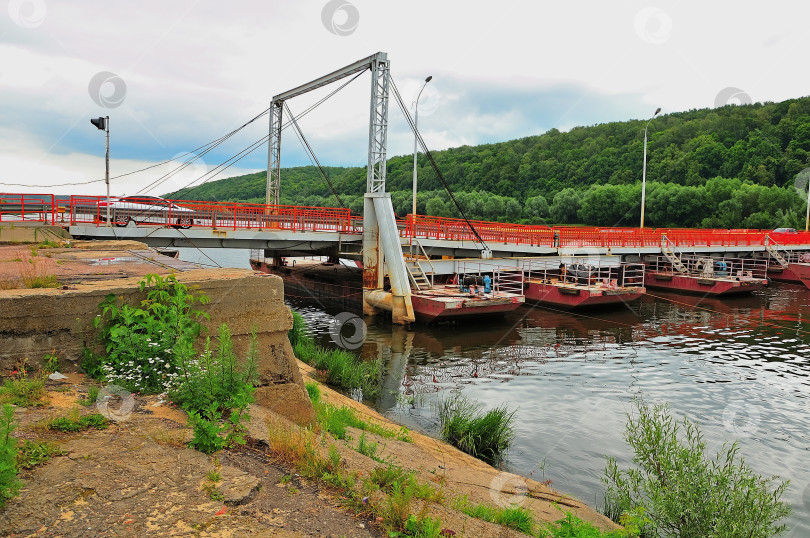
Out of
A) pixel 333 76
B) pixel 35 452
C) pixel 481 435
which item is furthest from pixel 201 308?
pixel 333 76

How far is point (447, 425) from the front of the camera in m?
9.73

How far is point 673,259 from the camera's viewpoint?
36312mm

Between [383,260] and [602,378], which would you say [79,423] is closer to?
[602,378]

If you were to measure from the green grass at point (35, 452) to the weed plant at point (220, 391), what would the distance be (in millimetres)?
974

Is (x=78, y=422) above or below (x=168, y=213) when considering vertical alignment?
below

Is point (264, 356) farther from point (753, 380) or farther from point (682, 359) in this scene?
point (682, 359)

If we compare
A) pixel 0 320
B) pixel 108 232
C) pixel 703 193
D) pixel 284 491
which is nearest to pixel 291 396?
pixel 284 491

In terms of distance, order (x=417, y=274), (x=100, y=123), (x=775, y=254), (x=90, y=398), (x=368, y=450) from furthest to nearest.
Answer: (x=775, y=254) → (x=417, y=274) → (x=100, y=123) → (x=368, y=450) → (x=90, y=398)

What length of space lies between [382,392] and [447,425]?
351 cm

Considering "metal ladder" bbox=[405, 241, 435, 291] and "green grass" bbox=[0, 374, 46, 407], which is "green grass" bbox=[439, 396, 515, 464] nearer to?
"green grass" bbox=[0, 374, 46, 407]

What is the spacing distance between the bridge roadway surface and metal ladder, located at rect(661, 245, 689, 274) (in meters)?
0.23

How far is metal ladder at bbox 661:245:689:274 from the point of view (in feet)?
117

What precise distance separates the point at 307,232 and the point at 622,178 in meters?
78.6

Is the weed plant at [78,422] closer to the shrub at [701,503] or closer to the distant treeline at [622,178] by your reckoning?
the shrub at [701,503]
